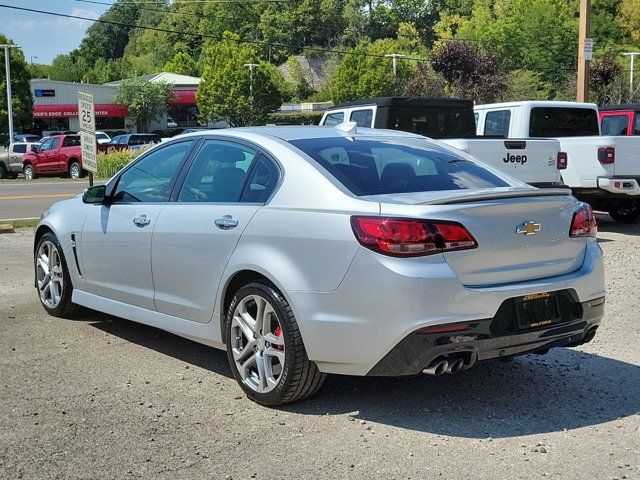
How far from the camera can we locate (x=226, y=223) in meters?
5.07

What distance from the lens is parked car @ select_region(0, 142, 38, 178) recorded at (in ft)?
111

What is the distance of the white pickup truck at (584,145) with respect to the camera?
41.3 feet

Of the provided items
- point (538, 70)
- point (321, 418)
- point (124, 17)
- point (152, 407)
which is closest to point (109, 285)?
point (152, 407)

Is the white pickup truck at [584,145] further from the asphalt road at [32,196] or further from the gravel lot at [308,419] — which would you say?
the asphalt road at [32,196]

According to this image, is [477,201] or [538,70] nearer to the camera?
[477,201]

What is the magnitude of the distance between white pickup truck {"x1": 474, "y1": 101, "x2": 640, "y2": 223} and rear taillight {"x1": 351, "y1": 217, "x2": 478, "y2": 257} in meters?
9.05

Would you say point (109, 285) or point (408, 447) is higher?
point (109, 285)

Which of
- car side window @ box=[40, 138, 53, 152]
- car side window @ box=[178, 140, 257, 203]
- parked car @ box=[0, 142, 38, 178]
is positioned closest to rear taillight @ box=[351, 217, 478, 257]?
car side window @ box=[178, 140, 257, 203]

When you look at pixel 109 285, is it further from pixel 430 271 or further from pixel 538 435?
pixel 538 435

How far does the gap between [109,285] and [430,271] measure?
2.95 meters

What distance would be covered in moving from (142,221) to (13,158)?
30.6m

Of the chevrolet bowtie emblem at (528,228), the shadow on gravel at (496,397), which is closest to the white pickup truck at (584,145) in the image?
the shadow on gravel at (496,397)

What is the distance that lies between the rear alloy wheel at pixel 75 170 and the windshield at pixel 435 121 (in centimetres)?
2165

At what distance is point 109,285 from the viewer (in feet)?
20.4
